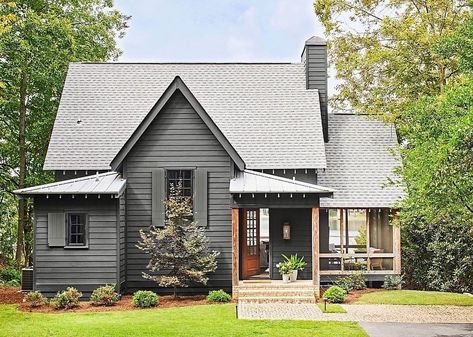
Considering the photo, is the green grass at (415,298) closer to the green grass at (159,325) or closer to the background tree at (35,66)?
the green grass at (159,325)

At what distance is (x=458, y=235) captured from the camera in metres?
23.1

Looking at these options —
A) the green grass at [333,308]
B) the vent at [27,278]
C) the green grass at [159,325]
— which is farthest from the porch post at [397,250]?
the vent at [27,278]

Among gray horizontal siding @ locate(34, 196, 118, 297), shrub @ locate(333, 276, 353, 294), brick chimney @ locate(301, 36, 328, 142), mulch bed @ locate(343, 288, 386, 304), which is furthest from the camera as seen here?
brick chimney @ locate(301, 36, 328, 142)

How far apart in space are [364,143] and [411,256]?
14.8 ft

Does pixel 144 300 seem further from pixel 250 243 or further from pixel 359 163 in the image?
pixel 359 163

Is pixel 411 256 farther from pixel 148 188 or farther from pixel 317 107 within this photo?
pixel 148 188

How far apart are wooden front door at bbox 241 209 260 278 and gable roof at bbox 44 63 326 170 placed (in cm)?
175

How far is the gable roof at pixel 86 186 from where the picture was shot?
20606 mm

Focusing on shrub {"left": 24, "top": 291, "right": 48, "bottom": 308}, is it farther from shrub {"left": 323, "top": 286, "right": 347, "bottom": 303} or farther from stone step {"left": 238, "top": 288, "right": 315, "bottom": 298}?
shrub {"left": 323, "top": 286, "right": 347, "bottom": 303}

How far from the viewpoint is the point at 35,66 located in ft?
87.1

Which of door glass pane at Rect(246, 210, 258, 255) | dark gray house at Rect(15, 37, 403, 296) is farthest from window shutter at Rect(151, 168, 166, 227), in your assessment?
door glass pane at Rect(246, 210, 258, 255)

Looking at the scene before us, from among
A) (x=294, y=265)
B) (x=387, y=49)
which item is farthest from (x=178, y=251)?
(x=387, y=49)

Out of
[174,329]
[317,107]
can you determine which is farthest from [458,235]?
[174,329]

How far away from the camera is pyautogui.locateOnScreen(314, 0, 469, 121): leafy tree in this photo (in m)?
26.6
